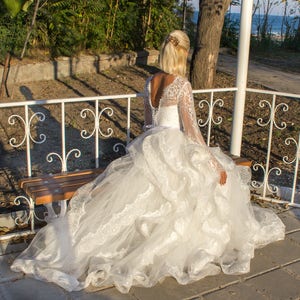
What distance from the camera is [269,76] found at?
10.6 metres

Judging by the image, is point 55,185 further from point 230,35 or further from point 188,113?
point 230,35

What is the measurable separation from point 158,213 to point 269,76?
803 cm

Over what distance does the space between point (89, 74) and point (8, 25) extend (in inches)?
74.4

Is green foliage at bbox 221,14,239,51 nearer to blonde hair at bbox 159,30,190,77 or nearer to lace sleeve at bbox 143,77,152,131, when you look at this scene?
lace sleeve at bbox 143,77,152,131

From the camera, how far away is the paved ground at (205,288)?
304 cm

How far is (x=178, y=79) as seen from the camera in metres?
3.33

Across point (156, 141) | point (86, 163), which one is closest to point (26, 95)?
point (86, 163)

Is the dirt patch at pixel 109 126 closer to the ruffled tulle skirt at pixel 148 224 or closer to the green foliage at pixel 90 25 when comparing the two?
the green foliage at pixel 90 25

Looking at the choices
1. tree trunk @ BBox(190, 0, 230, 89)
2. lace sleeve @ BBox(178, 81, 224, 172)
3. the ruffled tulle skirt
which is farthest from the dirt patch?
lace sleeve @ BBox(178, 81, 224, 172)

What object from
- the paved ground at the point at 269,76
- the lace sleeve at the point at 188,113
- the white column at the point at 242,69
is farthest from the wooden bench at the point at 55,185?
the paved ground at the point at 269,76

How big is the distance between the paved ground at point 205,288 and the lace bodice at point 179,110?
0.78 metres

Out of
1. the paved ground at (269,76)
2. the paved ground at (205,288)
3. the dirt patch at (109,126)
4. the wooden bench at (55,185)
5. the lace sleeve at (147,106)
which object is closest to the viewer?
the paved ground at (205,288)

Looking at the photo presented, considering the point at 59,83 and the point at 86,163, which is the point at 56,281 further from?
the point at 59,83

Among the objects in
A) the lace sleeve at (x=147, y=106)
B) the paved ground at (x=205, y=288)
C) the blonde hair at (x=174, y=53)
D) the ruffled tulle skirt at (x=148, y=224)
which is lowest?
the paved ground at (x=205, y=288)
